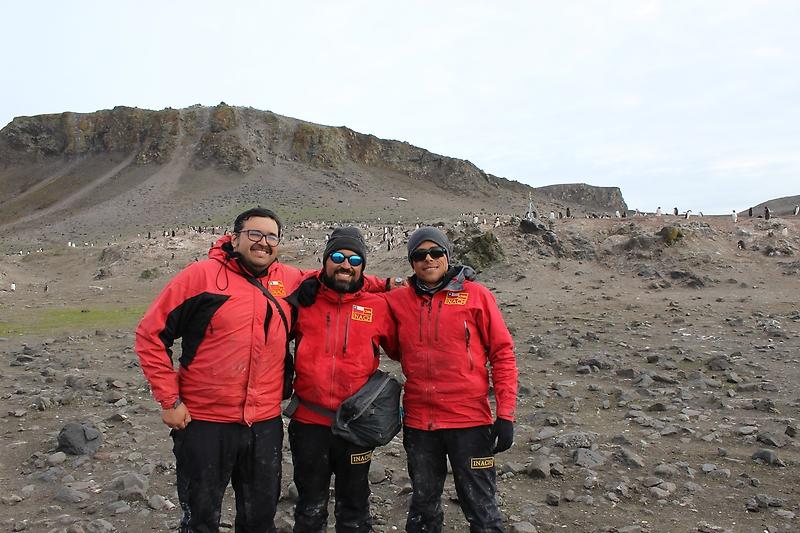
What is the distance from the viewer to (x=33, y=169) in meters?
95.1

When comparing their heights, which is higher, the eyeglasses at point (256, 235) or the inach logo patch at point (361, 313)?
the eyeglasses at point (256, 235)

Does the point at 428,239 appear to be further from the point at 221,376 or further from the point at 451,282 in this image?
the point at 221,376

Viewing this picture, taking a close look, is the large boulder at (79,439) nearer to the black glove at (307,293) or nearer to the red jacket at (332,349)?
the red jacket at (332,349)

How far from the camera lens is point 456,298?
3.77m

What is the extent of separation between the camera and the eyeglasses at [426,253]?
3777 millimetres

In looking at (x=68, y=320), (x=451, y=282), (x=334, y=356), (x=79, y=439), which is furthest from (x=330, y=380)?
(x=68, y=320)

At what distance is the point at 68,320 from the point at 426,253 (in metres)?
14.9

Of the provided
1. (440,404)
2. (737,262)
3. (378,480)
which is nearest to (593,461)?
(378,480)

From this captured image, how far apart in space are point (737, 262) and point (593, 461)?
1651 centimetres

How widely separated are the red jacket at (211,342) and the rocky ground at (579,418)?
145 cm

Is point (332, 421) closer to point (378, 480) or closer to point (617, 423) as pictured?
point (378, 480)

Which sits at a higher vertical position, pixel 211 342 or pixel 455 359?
pixel 211 342

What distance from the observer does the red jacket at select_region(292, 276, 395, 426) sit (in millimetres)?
3574

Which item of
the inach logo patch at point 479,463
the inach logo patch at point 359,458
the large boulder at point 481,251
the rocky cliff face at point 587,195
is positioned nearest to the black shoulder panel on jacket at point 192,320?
the inach logo patch at point 359,458
